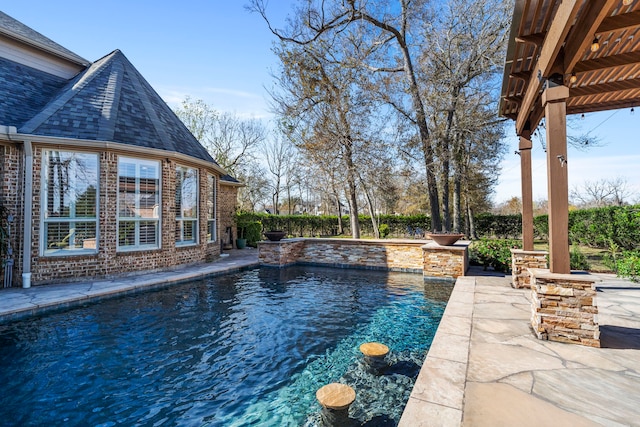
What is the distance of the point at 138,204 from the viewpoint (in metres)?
7.93

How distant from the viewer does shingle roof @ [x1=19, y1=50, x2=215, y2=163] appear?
7125 millimetres

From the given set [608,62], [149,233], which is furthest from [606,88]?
[149,233]

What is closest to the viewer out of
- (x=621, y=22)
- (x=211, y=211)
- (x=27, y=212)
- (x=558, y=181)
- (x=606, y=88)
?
(x=621, y=22)

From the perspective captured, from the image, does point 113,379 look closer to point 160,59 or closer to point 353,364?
point 353,364

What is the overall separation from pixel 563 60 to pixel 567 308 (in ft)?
8.87

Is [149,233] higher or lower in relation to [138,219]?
lower

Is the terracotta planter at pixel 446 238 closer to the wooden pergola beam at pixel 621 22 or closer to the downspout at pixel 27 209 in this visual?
the wooden pergola beam at pixel 621 22

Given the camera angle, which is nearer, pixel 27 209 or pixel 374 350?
pixel 374 350

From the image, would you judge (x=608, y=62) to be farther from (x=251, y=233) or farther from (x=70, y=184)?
(x=251, y=233)

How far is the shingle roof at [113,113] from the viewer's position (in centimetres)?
712

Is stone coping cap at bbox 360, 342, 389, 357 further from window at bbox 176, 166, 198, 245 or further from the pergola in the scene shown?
window at bbox 176, 166, 198, 245

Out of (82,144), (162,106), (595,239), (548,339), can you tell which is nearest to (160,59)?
(162,106)

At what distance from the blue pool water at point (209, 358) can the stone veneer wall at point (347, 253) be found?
120 inches

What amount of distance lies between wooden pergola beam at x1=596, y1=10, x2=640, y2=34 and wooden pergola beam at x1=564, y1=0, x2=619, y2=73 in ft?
0.68
